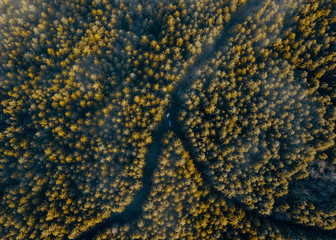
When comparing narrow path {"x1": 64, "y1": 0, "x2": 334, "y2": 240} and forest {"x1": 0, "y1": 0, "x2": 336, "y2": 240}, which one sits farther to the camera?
narrow path {"x1": 64, "y1": 0, "x2": 334, "y2": 240}

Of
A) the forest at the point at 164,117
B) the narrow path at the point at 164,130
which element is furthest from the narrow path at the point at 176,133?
the forest at the point at 164,117

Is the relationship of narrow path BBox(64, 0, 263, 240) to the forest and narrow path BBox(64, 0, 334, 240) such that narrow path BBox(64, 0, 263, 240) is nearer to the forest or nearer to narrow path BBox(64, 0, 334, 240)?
narrow path BBox(64, 0, 334, 240)

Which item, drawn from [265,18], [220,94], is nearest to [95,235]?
[220,94]

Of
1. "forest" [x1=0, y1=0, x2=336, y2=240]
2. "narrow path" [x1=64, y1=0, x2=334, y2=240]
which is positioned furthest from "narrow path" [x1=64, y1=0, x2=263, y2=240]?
"forest" [x1=0, y1=0, x2=336, y2=240]

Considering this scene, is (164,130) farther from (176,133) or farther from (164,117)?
(164,117)

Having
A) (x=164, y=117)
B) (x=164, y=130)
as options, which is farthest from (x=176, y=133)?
(x=164, y=117)

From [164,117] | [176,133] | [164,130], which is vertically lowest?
[176,133]
